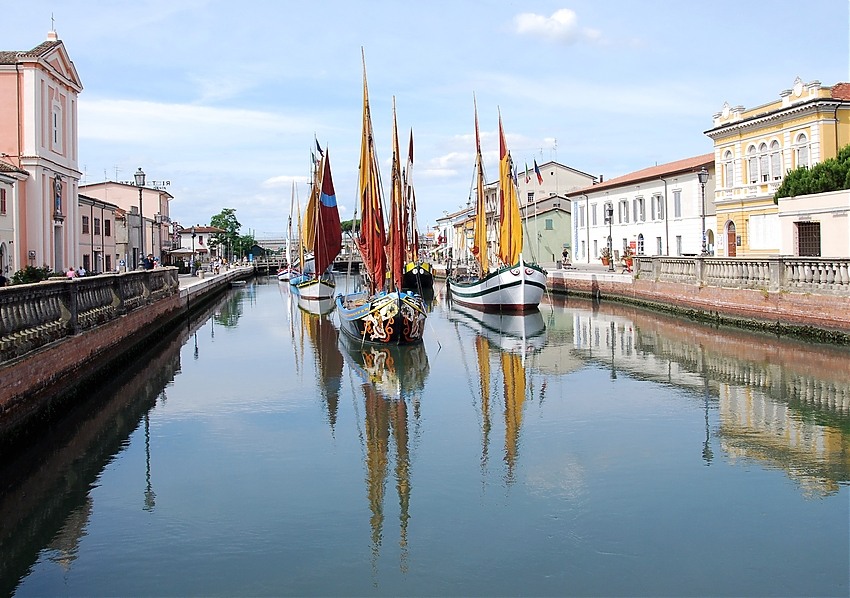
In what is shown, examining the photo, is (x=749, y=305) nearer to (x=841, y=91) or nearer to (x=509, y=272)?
(x=509, y=272)

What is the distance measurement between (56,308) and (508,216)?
2702 centimetres

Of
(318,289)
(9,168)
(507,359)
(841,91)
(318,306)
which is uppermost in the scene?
(841,91)

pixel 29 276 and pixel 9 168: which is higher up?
pixel 9 168

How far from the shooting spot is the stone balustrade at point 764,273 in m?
23.9

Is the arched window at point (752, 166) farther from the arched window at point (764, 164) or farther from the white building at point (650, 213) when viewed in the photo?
the white building at point (650, 213)

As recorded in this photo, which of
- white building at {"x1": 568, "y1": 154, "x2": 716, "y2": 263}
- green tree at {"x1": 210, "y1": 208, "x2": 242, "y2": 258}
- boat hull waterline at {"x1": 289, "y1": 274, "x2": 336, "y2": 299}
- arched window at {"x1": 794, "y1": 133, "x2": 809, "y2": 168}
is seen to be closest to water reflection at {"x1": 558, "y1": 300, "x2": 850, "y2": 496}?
arched window at {"x1": 794, "y1": 133, "x2": 809, "y2": 168}

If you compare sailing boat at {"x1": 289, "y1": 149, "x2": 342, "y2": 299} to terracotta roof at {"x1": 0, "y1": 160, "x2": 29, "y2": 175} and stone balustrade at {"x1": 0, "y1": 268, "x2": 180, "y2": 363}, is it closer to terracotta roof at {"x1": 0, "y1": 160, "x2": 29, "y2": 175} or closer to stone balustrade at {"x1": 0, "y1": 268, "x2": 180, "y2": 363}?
stone balustrade at {"x1": 0, "y1": 268, "x2": 180, "y2": 363}

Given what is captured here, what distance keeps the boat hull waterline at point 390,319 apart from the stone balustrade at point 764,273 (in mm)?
11478

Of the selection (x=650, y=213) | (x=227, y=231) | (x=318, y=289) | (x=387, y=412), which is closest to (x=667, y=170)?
(x=650, y=213)

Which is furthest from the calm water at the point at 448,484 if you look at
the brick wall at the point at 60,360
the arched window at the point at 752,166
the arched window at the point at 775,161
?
the arched window at the point at 752,166

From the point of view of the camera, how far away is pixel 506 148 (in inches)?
1644

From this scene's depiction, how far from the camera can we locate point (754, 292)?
2889 centimetres

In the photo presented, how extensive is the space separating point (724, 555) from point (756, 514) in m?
1.59

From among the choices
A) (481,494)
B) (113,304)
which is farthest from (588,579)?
(113,304)
